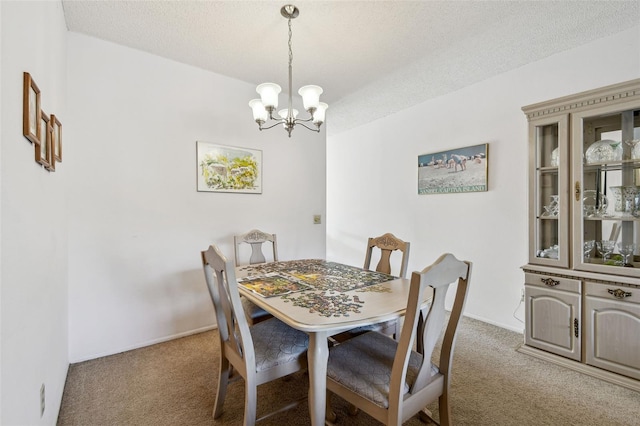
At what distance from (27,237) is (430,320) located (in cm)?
167

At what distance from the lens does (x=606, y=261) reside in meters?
2.11

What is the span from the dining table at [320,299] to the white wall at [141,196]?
38.6 inches

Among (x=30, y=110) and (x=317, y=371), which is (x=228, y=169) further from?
(x=317, y=371)

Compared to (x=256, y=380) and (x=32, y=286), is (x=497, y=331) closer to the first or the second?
(x=256, y=380)

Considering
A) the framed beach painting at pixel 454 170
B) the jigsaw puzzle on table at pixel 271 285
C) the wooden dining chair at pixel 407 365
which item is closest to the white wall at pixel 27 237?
the jigsaw puzzle on table at pixel 271 285

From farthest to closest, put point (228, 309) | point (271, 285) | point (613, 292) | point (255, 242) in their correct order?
1. point (255, 242)
2. point (613, 292)
3. point (271, 285)
4. point (228, 309)

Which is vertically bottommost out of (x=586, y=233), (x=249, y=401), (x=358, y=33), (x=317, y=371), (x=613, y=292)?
(x=249, y=401)

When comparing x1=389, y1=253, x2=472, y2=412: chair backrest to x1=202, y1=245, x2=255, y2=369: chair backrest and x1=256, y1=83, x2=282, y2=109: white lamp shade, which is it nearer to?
x1=202, y1=245, x2=255, y2=369: chair backrest

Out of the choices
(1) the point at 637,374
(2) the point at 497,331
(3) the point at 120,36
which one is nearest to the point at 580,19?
(1) the point at 637,374

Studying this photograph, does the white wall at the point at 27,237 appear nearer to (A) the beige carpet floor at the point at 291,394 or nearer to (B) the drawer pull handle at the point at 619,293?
(A) the beige carpet floor at the point at 291,394

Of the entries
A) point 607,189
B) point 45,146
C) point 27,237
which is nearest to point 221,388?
point 27,237

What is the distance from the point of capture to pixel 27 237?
114cm

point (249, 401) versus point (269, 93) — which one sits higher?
point (269, 93)

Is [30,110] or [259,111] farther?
[259,111]
